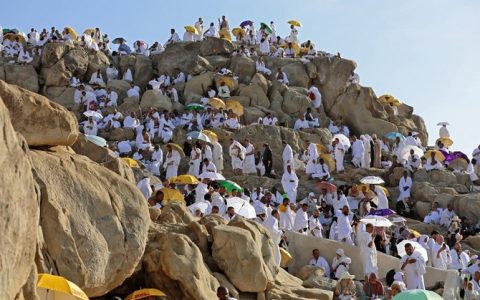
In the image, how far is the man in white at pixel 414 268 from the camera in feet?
61.3

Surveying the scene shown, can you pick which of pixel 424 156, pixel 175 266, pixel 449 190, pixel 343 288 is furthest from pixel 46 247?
pixel 424 156

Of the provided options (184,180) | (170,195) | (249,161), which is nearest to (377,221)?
(170,195)

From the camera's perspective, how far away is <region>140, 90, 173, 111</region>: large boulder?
35.6 meters

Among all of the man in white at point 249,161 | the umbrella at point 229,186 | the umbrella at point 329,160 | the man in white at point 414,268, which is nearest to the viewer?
the man in white at point 414,268

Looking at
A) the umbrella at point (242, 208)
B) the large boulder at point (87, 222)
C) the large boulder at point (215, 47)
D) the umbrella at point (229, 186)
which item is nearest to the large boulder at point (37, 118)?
the large boulder at point (87, 222)

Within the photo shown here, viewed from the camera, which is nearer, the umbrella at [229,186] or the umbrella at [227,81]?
the umbrella at [229,186]

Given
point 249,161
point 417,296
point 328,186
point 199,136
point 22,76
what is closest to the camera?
point 417,296

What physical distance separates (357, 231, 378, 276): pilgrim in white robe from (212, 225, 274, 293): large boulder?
17.0ft

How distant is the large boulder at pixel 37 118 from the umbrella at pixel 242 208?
7153mm

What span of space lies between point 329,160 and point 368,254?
1062 cm

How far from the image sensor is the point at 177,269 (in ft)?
44.9

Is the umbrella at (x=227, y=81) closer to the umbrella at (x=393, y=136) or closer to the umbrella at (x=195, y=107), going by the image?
the umbrella at (x=195, y=107)

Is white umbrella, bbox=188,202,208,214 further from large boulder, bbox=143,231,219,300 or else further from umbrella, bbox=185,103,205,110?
umbrella, bbox=185,103,205,110

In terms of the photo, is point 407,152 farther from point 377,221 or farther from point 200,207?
point 200,207
